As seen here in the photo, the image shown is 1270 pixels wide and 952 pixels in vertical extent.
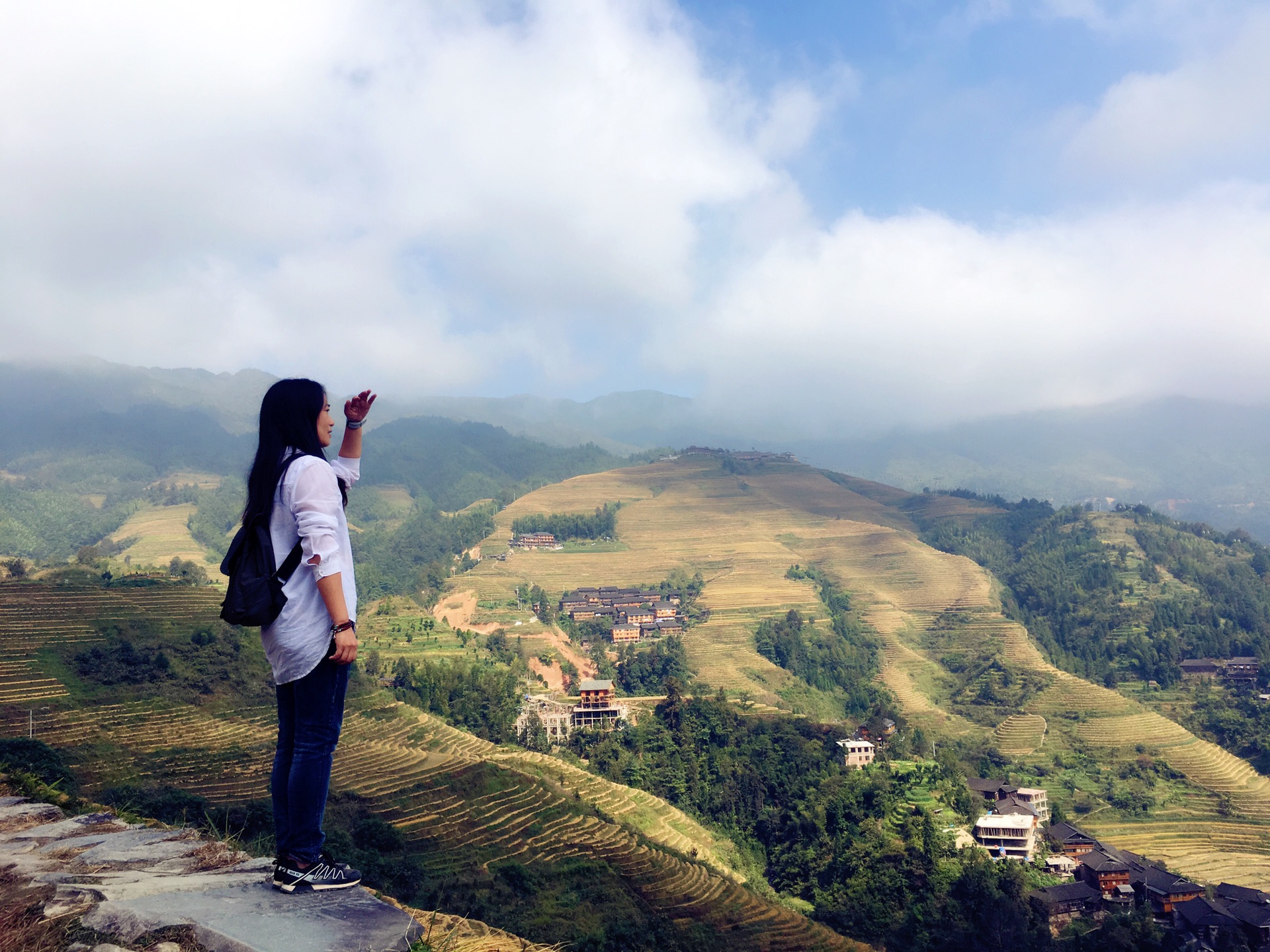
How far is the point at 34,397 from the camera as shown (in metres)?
146

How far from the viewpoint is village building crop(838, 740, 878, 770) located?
25.2 m

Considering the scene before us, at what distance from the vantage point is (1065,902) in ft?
59.9

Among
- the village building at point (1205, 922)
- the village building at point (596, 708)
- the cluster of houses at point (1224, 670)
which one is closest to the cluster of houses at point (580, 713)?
the village building at point (596, 708)

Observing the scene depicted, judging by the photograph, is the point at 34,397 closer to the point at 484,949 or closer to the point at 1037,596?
the point at 1037,596

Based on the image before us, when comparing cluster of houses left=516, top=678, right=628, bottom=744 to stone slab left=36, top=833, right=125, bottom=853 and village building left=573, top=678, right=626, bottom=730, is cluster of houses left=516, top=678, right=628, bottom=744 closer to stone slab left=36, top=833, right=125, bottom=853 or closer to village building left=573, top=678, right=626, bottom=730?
village building left=573, top=678, right=626, bottom=730

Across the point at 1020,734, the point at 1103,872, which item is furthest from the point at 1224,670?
the point at 1103,872

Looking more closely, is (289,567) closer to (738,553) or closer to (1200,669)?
(1200,669)

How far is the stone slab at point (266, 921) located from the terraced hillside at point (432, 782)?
11.1m

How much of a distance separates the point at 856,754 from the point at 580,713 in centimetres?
1040

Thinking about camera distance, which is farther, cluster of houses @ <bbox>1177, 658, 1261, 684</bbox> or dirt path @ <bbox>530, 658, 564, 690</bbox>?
cluster of houses @ <bbox>1177, 658, 1261, 684</bbox>

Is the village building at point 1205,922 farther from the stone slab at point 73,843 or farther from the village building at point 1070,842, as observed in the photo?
the stone slab at point 73,843

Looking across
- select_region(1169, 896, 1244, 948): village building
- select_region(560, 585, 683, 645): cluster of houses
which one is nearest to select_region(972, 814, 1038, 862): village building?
select_region(1169, 896, 1244, 948): village building

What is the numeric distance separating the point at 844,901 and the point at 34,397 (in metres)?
171

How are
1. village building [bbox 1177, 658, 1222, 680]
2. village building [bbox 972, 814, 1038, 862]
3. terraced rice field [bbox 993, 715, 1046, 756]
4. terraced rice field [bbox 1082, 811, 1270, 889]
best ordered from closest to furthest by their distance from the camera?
village building [bbox 972, 814, 1038, 862] < terraced rice field [bbox 1082, 811, 1270, 889] < terraced rice field [bbox 993, 715, 1046, 756] < village building [bbox 1177, 658, 1222, 680]
